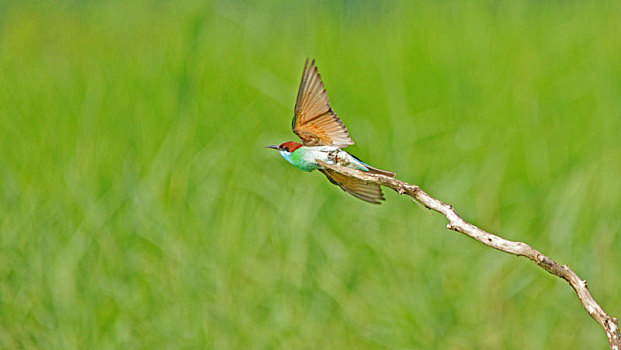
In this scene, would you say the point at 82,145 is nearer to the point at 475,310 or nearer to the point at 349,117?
the point at 349,117

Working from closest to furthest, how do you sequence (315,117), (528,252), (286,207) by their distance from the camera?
(528,252)
(315,117)
(286,207)

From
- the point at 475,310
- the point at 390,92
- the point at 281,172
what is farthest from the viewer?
the point at 390,92

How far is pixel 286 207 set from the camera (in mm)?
3225

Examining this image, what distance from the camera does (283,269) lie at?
3.14m

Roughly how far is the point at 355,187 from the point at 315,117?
13 centimetres

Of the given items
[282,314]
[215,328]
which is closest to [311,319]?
[282,314]

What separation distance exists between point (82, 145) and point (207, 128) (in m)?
0.43

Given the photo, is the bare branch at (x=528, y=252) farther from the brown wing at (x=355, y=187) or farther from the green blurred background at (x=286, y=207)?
the green blurred background at (x=286, y=207)

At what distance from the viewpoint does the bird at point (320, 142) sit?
3.43ft

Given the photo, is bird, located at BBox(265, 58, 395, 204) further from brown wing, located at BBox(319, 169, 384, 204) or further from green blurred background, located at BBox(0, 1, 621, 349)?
green blurred background, located at BBox(0, 1, 621, 349)

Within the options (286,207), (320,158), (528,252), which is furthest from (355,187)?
(286,207)

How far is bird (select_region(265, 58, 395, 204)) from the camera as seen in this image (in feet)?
3.43

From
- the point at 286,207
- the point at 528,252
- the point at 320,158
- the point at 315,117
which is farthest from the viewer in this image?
the point at 286,207

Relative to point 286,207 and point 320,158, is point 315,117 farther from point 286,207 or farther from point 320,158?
point 286,207
